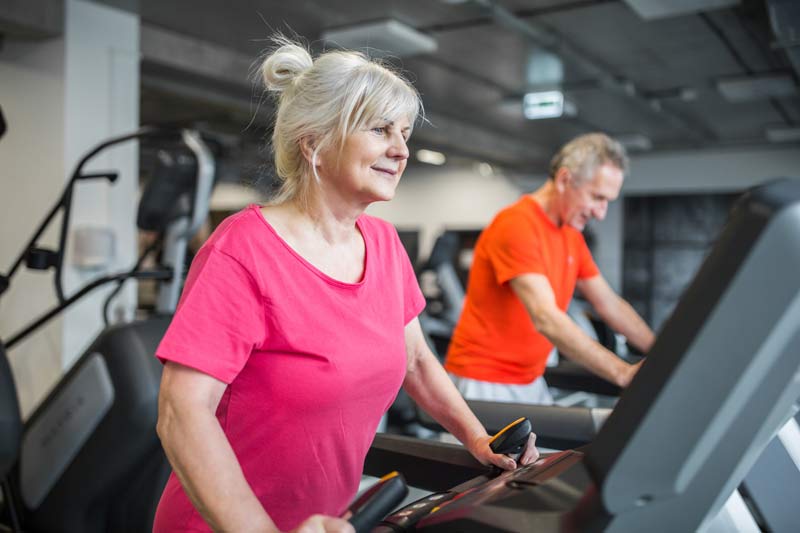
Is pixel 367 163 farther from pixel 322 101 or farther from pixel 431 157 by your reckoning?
pixel 431 157

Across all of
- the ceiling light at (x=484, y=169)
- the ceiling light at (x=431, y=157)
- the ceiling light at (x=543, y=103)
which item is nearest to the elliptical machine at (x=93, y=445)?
the ceiling light at (x=543, y=103)

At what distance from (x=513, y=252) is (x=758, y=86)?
4.94 m

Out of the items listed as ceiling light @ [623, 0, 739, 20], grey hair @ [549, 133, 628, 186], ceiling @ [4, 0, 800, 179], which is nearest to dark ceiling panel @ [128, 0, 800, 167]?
ceiling @ [4, 0, 800, 179]

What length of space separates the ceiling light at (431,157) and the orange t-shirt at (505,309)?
23.2 ft

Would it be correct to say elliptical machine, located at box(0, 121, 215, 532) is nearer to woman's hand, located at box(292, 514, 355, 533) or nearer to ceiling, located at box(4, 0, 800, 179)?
ceiling, located at box(4, 0, 800, 179)

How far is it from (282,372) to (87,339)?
3.65 metres

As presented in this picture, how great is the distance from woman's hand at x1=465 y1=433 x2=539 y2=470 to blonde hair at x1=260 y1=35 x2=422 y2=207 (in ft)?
1.66

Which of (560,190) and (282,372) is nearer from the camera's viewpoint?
(282,372)

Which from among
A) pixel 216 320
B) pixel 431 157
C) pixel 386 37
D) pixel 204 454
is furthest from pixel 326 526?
pixel 431 157

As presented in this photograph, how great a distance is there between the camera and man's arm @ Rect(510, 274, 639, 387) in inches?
74.3

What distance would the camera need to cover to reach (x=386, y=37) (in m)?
4.92

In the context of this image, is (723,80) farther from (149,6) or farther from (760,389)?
(760,389)

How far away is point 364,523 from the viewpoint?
776mm

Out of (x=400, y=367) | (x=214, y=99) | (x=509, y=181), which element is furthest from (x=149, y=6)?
(x=509, y=181)
